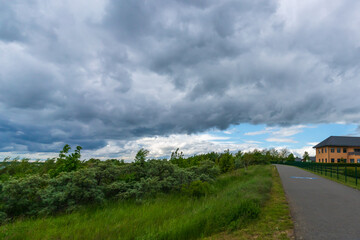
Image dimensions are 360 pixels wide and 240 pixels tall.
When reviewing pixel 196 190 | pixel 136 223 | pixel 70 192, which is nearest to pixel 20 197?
pixel 70 192

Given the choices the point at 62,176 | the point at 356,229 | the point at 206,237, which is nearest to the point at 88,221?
the point at 62,176

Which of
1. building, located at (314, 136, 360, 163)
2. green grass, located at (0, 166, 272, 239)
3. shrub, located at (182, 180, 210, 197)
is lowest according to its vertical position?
green grass, located at (0, 166, 272, 239)

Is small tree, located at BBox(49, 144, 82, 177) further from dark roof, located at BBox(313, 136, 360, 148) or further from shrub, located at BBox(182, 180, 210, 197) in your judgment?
dark roof, located at BBox(313, 136, 360, 148)

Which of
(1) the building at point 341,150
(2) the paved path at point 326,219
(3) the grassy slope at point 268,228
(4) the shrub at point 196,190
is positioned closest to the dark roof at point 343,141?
(1) the building at point 341,150

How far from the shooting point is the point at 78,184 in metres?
7.32

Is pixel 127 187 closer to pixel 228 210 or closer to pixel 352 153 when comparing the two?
pixel 228 210

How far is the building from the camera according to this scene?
6309cm

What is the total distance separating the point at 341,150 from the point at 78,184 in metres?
78.6

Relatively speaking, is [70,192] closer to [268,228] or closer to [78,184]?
[78,184]

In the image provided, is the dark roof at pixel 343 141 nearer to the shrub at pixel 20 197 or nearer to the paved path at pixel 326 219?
the paved path at pixel 326 219

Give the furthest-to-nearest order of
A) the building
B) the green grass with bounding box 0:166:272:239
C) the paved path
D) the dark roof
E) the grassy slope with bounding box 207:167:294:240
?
1. the dark roof
2. the building
3. the green grass with bounding box 0:166:272:239
4. the paved path
5. the grassy slope with bounding box 207:167:294:240

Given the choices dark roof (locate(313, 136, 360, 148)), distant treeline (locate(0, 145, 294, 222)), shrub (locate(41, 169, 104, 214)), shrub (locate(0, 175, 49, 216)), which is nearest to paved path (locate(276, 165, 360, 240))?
distant treeline (locate(0, 145, 294, 222))

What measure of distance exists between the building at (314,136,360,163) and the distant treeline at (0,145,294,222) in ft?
227

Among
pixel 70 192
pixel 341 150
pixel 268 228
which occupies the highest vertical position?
pixel 341 150
